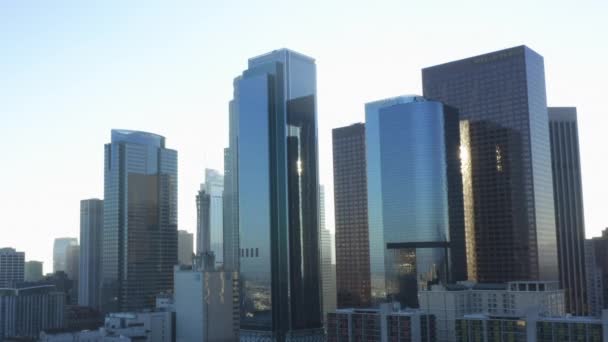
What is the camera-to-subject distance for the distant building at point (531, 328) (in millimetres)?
154587

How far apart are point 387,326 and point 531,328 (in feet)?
130

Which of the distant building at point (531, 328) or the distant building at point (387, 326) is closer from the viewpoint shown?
the distant building at point (531, 328)

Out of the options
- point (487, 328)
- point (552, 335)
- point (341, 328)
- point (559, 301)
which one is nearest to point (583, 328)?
point (552, 335)

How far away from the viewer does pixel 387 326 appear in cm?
18875

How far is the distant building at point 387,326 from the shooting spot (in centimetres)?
18550

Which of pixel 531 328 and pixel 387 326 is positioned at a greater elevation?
pixel 531 328

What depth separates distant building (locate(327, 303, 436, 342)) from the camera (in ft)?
609

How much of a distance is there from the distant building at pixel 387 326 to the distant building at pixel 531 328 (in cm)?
1284

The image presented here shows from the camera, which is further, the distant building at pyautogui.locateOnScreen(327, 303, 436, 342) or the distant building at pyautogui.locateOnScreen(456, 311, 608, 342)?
the distant building at pyautogui.locateOnScreen(327, 303, 436, 342)

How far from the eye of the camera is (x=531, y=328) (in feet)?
534

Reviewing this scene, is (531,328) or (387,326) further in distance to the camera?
(387,326)

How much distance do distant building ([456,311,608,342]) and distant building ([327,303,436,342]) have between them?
12838 millimetres

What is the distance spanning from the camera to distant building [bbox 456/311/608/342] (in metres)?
155

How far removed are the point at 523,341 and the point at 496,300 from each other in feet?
116
